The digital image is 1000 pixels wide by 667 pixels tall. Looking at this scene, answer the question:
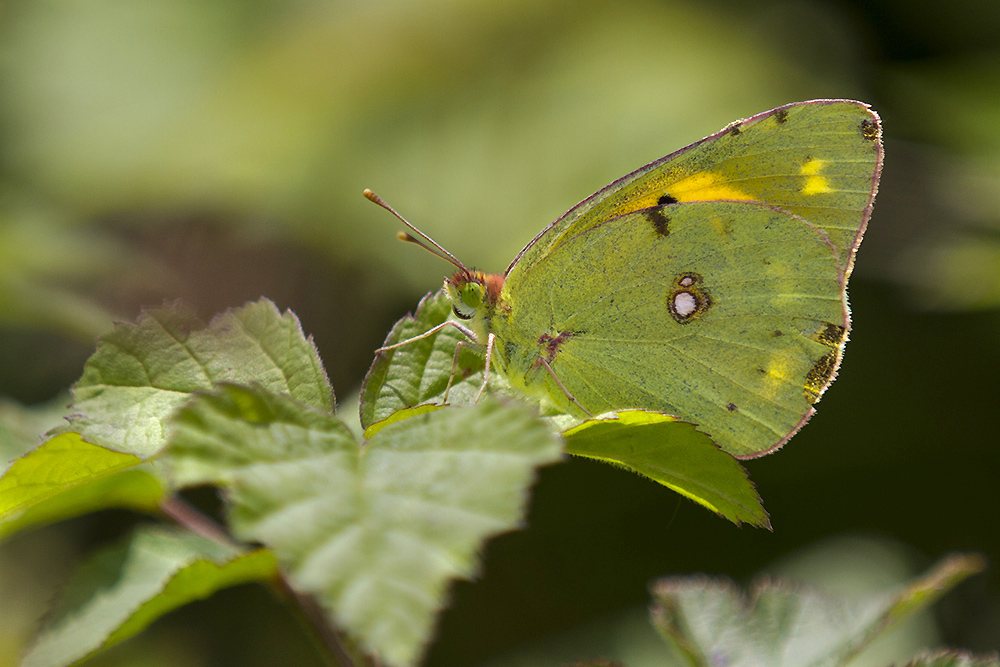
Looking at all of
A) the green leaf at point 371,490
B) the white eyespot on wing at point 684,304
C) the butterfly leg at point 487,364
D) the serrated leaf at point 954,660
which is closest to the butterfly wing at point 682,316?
the white eyespot on wing at point 684,304

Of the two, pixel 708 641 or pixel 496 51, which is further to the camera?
pixel 496 51

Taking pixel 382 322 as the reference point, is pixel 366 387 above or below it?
above

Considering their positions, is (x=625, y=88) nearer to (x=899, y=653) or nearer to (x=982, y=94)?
(x=982, y=94)

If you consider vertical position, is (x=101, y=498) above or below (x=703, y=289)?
below

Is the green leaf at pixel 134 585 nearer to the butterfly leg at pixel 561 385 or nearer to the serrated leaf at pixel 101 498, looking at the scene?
the serrated leaf at pixel 101 498

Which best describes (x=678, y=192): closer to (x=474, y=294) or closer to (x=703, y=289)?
(x=703, y=289)

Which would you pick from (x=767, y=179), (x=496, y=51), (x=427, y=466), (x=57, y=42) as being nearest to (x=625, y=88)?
(x=496, y=51)

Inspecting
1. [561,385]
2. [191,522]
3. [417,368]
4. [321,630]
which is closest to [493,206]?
[561,385]
